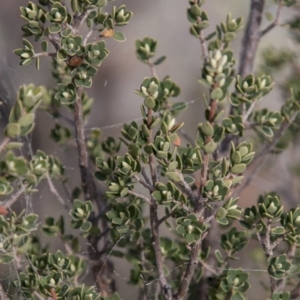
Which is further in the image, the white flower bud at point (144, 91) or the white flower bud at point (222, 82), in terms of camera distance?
the white flower bud at point (144, 91)

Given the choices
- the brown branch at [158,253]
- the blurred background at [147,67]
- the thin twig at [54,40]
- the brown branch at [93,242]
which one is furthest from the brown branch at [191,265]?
the blurred background at [147,67]

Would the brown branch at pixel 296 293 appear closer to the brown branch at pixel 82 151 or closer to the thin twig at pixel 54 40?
the brown branch at pixel 82 151

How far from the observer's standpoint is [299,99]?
0.77 metres

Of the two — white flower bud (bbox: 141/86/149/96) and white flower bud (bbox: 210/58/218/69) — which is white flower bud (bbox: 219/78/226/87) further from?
white flower bud (bbox: 141/86/149/96)

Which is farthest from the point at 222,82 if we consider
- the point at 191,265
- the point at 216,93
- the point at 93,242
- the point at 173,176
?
the point at 93,242

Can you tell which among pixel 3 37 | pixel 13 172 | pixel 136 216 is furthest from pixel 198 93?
pixel 13 172

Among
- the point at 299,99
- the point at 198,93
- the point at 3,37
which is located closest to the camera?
the point at 299,99

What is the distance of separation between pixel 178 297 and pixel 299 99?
0.38 m

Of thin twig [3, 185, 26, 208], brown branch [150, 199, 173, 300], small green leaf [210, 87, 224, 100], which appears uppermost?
small green leaf [210, 87, 224, 100]

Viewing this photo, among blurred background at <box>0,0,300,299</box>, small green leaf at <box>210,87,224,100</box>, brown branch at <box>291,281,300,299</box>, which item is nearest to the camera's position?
small green leaf at <box>210,87,224,100</box>

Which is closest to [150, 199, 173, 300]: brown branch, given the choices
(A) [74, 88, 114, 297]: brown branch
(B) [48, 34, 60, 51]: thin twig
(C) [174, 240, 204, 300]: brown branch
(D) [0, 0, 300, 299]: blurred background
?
(C) [174, 240, 204, 300]: brown branch

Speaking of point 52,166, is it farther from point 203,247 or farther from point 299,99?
point 299,99

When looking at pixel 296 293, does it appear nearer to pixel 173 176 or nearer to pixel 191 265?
pixel 191 265

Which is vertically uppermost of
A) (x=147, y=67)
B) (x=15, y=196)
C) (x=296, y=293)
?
(x=15, y=196)
